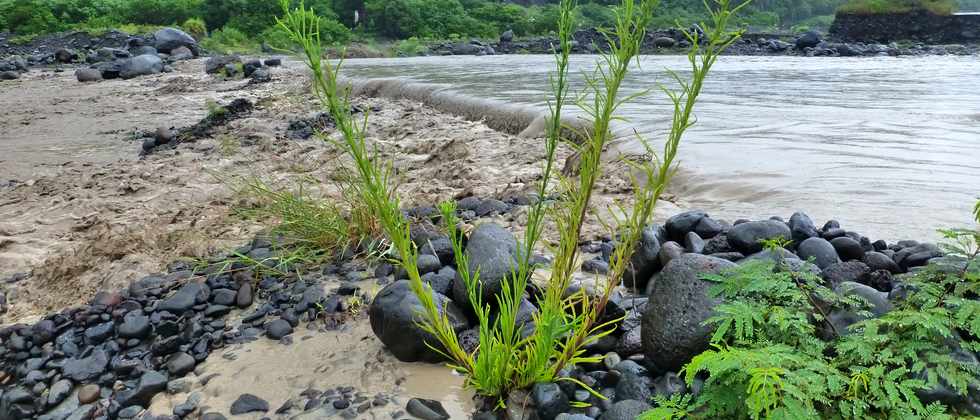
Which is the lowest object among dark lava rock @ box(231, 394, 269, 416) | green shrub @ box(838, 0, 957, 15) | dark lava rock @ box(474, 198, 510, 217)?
dark lava rock @ box(231, 394, 269, 416)

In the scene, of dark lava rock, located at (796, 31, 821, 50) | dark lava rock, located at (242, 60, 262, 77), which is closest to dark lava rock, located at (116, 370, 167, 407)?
dark lava rock, located at (242, 60, 262, 77)

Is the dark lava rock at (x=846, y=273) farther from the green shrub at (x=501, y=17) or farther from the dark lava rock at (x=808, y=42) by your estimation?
the green shrub at (x=501, y=17)

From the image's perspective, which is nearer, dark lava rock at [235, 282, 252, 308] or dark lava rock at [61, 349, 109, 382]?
dark lava rock at [61, 349, 109, 382]

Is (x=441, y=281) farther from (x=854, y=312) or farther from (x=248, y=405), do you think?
(x=854, y=312)

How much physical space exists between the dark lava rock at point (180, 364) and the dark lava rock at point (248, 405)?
399mm

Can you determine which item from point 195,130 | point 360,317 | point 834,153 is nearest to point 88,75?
point 195,130

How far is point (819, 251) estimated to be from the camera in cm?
271

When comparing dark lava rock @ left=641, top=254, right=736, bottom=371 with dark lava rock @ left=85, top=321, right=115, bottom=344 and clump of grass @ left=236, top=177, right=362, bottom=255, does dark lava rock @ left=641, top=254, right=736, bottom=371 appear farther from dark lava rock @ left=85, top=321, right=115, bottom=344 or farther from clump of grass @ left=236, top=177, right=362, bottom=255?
dark lava rock @ left=85, top=321, right=115, bottom=344

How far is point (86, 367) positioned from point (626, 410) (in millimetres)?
2168

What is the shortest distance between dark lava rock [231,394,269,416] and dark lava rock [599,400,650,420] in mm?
1176

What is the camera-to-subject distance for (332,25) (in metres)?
33.2

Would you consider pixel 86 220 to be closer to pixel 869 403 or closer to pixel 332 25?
pixel 869 403

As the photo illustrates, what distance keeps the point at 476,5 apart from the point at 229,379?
149 ft

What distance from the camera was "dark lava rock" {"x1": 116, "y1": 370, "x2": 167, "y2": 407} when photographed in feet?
7.68
